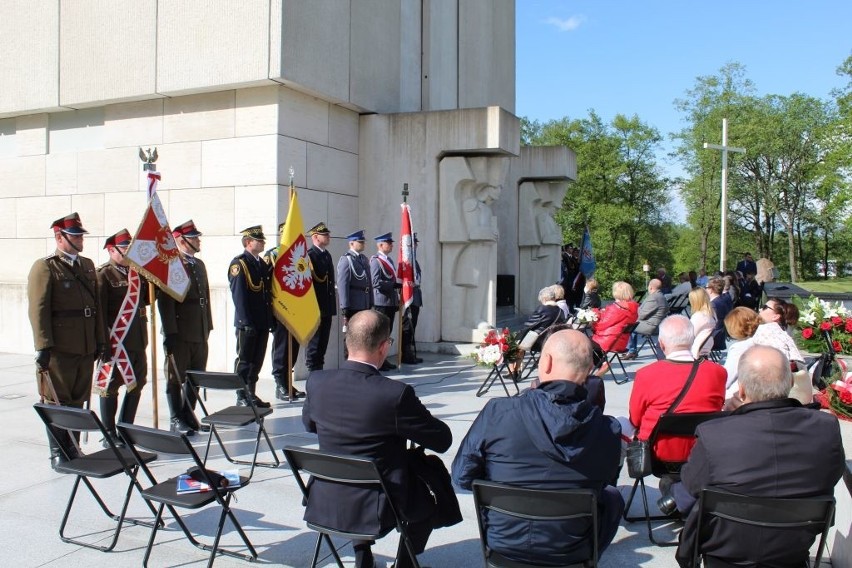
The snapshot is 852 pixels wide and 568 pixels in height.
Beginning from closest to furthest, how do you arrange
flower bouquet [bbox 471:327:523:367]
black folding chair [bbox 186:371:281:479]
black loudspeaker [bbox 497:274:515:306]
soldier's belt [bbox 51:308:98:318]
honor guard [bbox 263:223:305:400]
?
black folding chair [bbox 186:371:281:479] → soldier's belt [bbox 51:308:98:318] → flower bouquet [bbox 471:327:523:367] → honor guard [bbox 263:223:305:400] → black loudspeaker [bbox 497:274:515:306]

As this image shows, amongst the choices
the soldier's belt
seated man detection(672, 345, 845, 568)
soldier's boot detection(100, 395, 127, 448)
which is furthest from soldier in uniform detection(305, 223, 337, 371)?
seated man detection(672, 345, 845, 568)

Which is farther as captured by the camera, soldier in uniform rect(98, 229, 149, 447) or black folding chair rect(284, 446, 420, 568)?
soldier in uniform rect(98, 229, 149, 447)

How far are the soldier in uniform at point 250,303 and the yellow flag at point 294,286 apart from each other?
13 centimetres

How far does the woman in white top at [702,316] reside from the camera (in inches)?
284

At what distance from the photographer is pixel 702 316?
730 centimetres

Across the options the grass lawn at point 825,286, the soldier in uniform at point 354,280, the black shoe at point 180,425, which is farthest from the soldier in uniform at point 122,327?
the grass lawn at point 825,286

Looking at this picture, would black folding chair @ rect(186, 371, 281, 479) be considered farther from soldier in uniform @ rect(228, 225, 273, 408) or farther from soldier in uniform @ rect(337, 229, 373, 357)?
soldier in uniform @ rect(337, 229, 373, 357)

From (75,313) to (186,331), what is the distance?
125cm

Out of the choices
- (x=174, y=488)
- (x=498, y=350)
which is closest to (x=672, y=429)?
(x=174, y=488)

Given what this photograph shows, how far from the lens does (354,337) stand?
3.37 metres

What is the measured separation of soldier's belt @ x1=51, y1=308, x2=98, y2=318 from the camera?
5.61 metres

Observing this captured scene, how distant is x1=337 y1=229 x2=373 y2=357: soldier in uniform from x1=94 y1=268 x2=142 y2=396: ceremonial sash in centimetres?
310

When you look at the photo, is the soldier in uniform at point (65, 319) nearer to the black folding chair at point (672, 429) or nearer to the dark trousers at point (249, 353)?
the dark trousers at point (249, 353)

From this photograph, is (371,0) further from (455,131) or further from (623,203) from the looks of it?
(623,203)
